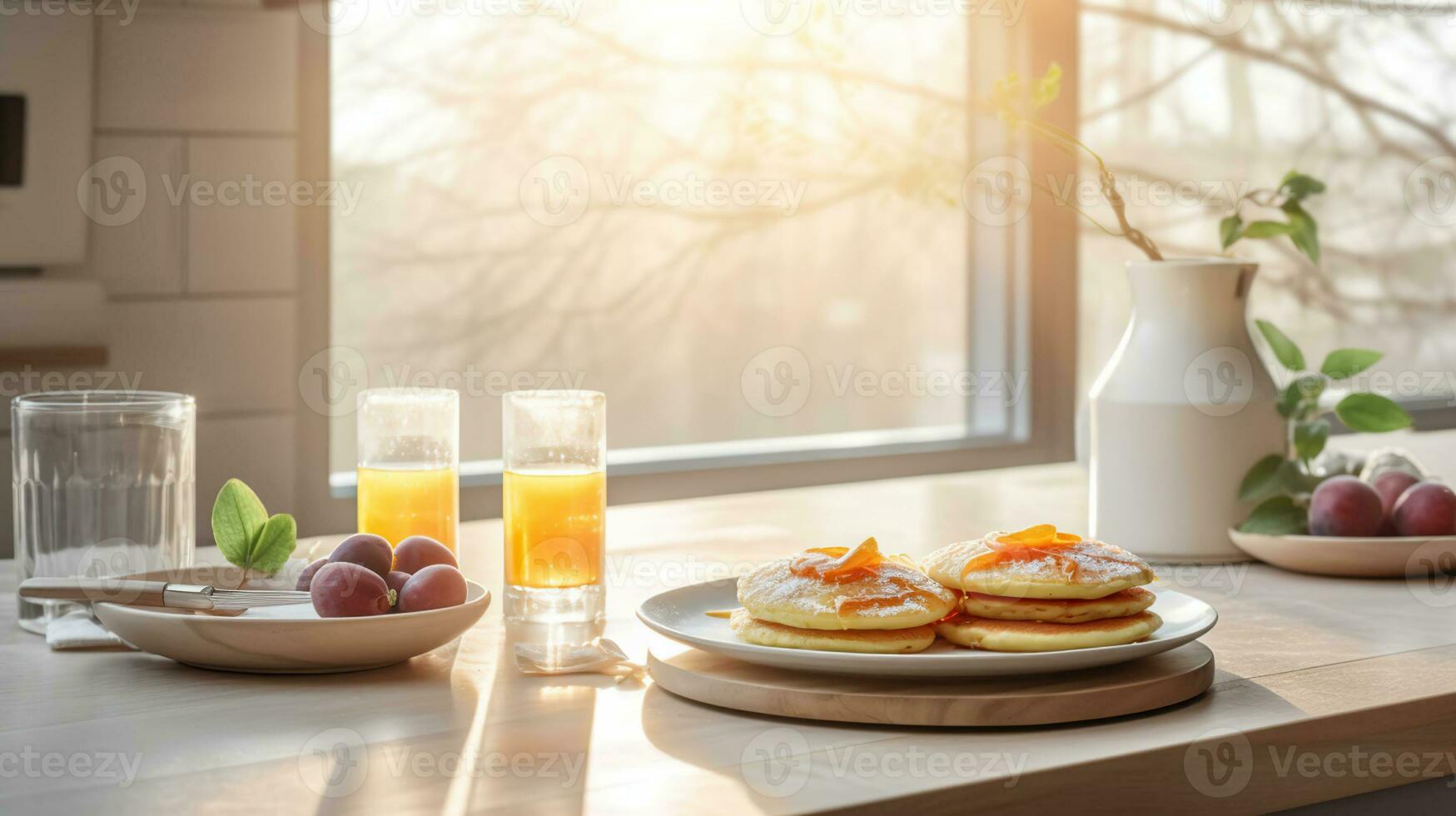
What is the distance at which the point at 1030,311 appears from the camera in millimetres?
2361

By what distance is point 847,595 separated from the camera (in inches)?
31.9

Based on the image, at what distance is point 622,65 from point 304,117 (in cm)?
52

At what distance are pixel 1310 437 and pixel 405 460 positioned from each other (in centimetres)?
81

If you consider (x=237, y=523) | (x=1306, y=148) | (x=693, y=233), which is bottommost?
(x=237, y=523)

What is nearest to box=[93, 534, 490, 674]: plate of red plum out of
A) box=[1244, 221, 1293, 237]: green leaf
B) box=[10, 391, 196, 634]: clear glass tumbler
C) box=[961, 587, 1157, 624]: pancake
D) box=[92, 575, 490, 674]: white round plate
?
box=[92, 575, 490, 674]: white round plate

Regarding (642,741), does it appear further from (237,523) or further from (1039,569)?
(237,523)

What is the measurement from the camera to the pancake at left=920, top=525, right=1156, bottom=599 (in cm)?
81

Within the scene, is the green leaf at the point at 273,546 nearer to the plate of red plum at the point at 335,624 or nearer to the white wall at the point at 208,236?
the plate of red plum at the point at 335,624

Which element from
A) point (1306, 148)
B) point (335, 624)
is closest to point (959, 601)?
point (335, 624)

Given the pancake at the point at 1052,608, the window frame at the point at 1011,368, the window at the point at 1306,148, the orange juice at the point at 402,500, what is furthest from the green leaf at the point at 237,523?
the window at the point at 1306,148

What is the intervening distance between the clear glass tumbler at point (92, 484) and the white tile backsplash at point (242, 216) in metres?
0.67

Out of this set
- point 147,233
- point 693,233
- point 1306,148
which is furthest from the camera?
point 1306,148

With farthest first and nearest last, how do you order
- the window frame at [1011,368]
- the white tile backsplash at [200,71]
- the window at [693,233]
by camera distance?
the window frame at [1011,368] → the window at [693,233] → the white tile backsplash at [200,71]

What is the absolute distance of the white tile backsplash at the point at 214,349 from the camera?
1.63 m
